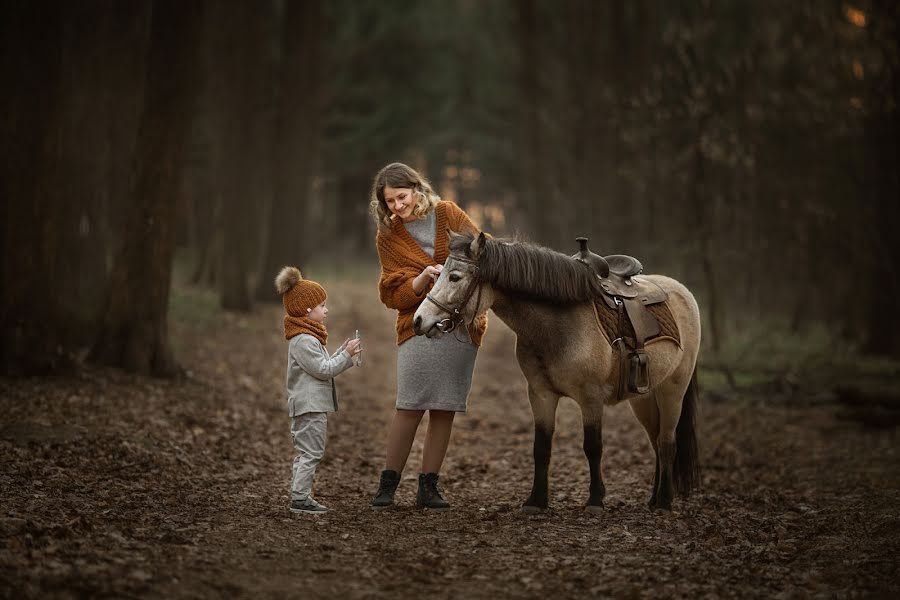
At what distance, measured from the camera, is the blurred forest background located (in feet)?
37.3

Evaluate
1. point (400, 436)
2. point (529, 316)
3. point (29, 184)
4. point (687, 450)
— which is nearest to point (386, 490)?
point (400, 436)

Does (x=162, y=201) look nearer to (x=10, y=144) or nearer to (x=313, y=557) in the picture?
(x=10, y=144)

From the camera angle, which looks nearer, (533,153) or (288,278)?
(288,278)

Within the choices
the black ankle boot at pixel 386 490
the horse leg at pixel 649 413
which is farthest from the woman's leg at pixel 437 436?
the horse leg at pixel 649 413

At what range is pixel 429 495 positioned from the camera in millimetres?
7180

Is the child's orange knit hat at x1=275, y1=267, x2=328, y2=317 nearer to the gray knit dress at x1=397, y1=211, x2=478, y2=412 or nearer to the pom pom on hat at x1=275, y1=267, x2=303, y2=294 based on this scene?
the pom pom on hat at x1=275, y1=267, x2=303, y2=294

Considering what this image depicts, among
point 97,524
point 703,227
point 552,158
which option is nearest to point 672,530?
point 97,524

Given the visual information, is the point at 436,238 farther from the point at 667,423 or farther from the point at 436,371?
the point at 667,423

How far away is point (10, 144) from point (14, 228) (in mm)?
939

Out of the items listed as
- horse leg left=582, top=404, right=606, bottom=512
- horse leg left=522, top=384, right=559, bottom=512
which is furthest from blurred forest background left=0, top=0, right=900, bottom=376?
horse leg left=582, top=404, right=606, bottom=512

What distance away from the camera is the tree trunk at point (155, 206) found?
11.5m

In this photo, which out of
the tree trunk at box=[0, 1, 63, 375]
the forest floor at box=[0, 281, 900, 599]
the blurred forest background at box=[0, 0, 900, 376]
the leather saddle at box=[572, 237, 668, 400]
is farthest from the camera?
the blurred forest background at box=[0, 0, 900, 376]

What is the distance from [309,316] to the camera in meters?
6.77

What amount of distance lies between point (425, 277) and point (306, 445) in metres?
1.42
